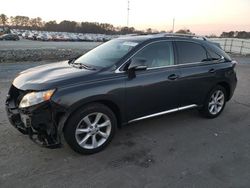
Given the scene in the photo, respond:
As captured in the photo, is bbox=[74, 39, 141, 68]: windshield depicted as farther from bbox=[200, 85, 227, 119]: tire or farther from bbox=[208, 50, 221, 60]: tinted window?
bbox=[200, 85, 227, 119]: tire

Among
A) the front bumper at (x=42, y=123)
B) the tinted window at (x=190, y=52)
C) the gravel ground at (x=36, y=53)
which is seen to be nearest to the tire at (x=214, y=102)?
the tinted window at (x=190, y=52)

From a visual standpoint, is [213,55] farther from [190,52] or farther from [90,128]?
[90,128]

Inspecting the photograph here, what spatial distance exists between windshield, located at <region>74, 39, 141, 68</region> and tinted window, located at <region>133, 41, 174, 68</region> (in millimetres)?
212

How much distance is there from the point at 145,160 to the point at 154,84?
1.27 metres

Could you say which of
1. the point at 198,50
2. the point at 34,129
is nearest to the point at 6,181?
the point at 34,129

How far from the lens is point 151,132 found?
477cm

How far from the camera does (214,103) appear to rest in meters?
5.58

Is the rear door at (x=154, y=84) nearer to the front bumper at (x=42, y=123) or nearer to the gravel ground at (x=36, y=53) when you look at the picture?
the front bumper at (x=42, y=123)

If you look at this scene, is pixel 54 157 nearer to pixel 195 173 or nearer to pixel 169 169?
pixel 169 169

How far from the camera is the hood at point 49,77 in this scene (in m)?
3.55

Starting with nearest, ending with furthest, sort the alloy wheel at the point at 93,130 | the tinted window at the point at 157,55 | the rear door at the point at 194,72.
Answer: the alloy wheel at the point at 93,130, the tinted window at the point at 157,55, the rear door at the point at 194,72

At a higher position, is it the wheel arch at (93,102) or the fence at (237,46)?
the wheel arch at (93,102)

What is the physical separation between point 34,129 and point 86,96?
0.82 m

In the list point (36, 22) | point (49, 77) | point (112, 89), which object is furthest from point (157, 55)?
point (36, 22)
